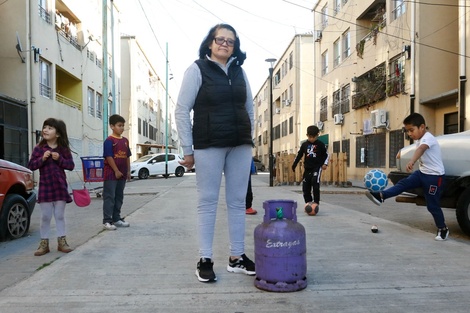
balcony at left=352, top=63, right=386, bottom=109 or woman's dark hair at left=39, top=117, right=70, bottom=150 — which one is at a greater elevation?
balcony at left=352, top=63, right=386, bottom=109

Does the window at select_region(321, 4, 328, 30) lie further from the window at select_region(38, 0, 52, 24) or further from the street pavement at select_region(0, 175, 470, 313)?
the street pavement at select_region(0, 175, 470, 313)

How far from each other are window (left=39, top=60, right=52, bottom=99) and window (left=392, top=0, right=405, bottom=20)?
50.0 feet

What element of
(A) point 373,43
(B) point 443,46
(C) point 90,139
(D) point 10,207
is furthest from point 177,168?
(D) point 10,207

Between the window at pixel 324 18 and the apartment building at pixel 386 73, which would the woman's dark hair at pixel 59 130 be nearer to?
the apartment building at pixel 386 73

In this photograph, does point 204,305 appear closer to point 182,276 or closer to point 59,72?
point 182,276

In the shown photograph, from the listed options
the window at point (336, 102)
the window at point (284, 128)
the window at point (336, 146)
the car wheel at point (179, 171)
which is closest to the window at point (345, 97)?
the window at point (336, 102)

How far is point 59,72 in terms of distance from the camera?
68.4 ft

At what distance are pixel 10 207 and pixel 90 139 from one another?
19.4 meters

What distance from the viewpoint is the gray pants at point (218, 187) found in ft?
11.2

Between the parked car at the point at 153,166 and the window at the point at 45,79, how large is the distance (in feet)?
26.6

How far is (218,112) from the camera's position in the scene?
338 centimetres

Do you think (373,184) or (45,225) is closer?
(45,225)

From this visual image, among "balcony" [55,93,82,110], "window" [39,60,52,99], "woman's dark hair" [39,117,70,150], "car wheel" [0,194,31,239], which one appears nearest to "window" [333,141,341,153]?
"balcony" [55,93,82,110]

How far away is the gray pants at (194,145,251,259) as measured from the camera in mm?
3416
